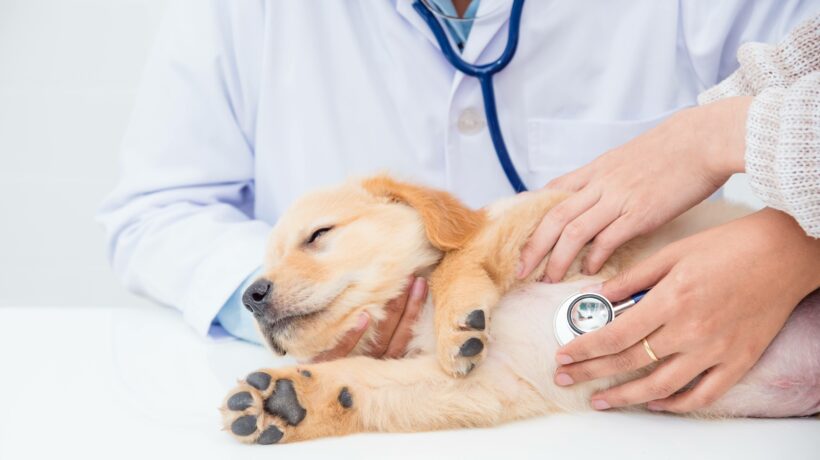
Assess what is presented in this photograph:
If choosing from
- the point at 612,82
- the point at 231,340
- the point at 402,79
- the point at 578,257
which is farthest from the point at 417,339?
the point at 612,82

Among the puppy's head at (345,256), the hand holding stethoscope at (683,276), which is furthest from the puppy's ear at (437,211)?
the hand holding stethoscope at (683,276)

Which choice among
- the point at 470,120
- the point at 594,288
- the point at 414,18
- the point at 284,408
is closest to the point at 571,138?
the point at 470,120

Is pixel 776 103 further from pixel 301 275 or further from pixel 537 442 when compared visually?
pixel 301 275

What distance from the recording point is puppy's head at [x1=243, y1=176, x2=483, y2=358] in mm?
1131

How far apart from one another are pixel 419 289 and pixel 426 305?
1.3 inches

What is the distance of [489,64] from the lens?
56.3 inches

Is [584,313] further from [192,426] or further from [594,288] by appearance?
[192,426]

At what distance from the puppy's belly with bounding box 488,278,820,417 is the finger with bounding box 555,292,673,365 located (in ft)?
0.22

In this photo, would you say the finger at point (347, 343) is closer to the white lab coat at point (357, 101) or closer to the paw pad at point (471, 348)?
the paw pad at point (471, 348)

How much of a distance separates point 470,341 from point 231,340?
0.59 meters

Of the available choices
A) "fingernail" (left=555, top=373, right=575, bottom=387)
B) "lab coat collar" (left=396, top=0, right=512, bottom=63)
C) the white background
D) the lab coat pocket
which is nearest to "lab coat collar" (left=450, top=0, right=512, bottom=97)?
"lab coat collar" (left=396, top=0, right=512, bottom=63)

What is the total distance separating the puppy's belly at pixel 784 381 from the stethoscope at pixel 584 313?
0.61 feet

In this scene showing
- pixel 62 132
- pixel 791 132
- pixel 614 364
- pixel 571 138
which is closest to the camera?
pixel 791 132

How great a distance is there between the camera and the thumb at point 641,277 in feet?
3.46
